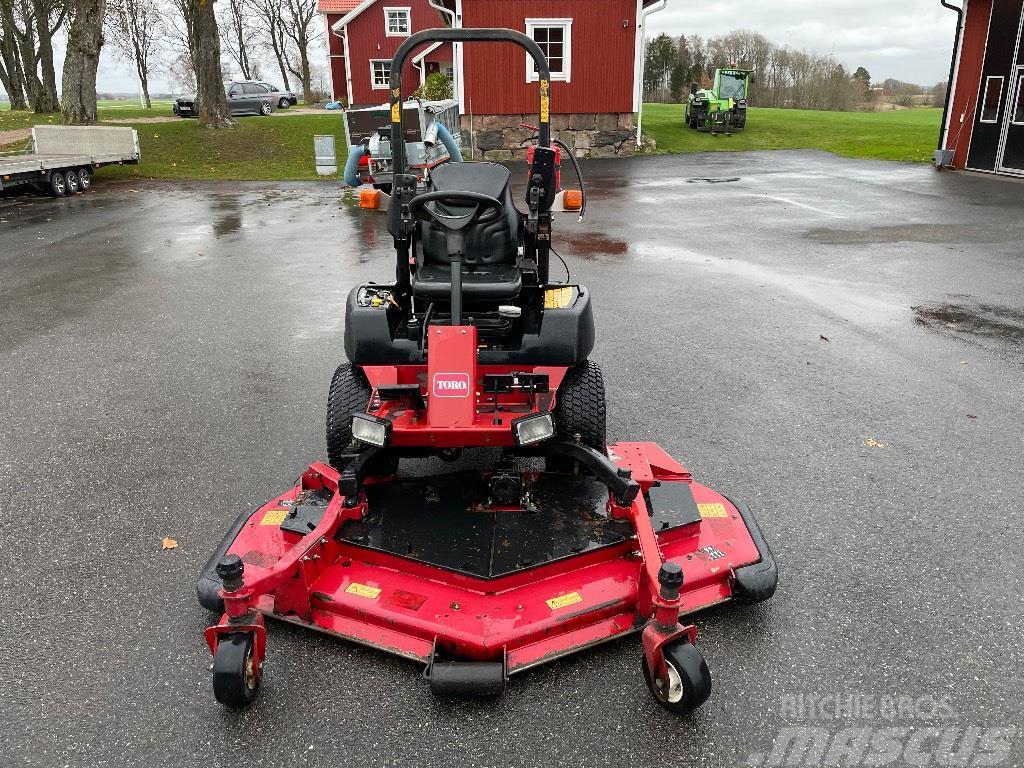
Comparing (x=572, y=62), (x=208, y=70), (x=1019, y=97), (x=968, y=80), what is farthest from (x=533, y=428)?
(x=208, y=70)

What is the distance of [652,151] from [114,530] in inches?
866

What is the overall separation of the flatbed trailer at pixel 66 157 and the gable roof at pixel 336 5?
23.3m

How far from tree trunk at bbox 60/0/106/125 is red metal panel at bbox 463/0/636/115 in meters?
10.2

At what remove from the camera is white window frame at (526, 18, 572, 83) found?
21469mm

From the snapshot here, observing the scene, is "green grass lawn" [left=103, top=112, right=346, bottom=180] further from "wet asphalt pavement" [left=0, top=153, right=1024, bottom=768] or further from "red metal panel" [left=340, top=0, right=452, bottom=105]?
"wet asphalt pavement" [left=0, top=153, right=1024, bottom=768]

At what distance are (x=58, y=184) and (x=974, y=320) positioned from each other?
16489mm

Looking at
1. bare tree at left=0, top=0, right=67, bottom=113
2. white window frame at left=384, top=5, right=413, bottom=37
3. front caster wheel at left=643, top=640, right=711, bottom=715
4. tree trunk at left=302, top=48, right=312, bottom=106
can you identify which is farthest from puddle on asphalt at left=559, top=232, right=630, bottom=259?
tree trunk at left=302, top=48, right=312, bottom=106

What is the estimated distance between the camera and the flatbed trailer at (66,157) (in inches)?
603

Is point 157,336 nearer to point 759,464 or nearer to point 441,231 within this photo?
point 441,231

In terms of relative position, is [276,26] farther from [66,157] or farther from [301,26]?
[66,157]

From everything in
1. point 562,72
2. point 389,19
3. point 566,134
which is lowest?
point 566,134

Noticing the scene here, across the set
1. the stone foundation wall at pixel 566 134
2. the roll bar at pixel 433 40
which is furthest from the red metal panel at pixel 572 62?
the roll bar at pixel 433 40

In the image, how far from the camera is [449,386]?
341 cm

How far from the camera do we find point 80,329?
7.43 meters
